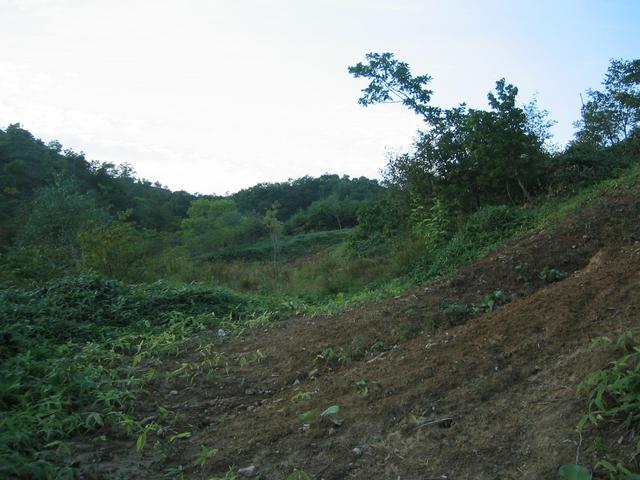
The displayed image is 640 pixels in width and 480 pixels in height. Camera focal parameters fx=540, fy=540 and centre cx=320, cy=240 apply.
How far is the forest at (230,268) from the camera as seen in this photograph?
15.0 ft

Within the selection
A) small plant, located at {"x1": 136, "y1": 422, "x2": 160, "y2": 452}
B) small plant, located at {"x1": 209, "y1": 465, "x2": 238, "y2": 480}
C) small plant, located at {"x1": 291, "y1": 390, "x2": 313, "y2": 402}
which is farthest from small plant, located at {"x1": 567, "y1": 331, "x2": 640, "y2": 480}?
small plant, located at {"x1": 136, "y1": 422, "x2": 160, "y2": 452}

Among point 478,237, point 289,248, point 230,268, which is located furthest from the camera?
point 289,248

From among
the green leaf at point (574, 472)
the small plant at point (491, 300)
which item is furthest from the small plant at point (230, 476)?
the small plant at point (491, 300)

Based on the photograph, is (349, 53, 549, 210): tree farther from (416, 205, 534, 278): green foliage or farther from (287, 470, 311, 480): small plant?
(287, 470, 311, 480): small plant

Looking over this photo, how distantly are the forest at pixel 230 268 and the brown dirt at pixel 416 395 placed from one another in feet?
1.77

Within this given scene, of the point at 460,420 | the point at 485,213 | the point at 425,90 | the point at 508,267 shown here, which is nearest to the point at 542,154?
the point at 485,213

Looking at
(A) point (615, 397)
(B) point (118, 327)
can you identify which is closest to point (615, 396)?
(A) point (615, 397)

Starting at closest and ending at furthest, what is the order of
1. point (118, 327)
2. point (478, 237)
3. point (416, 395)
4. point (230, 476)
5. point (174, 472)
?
point (230, 476) → point (174, 472) → point (416, 395) → point (118, 327) → point (478, 237)

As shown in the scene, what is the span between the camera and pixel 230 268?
17156 millimetres

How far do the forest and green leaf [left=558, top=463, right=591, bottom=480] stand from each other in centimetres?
271

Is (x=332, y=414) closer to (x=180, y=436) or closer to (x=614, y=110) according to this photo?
(x=180, y=436)

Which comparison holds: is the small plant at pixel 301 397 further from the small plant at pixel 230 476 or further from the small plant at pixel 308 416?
the small plant at pixel 230 476

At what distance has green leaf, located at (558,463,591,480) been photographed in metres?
2.26

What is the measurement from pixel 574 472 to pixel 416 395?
1.37 m
